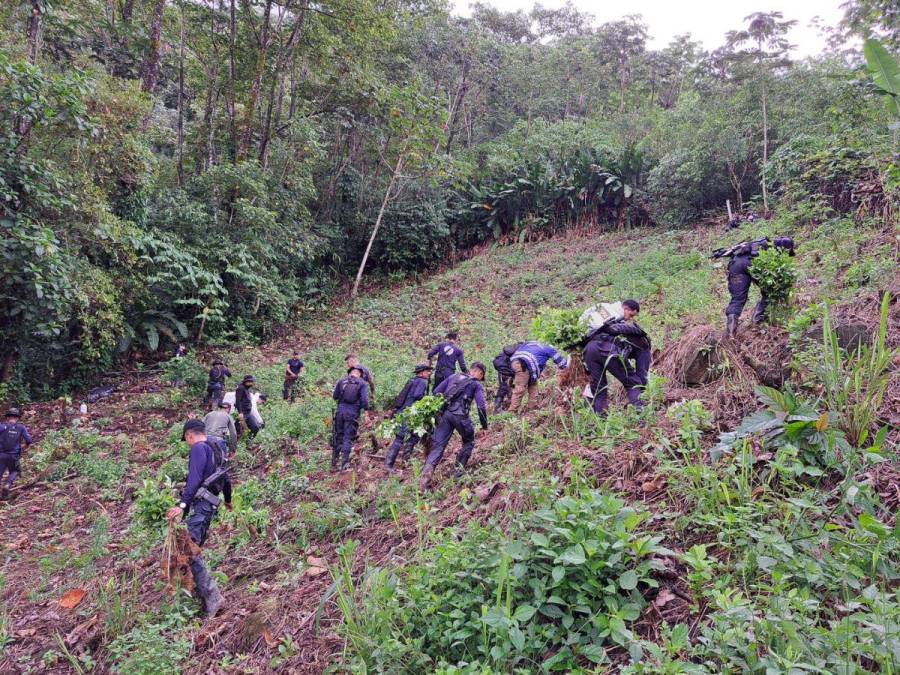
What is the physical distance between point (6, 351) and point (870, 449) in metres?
14.1

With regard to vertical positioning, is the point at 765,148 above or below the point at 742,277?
above

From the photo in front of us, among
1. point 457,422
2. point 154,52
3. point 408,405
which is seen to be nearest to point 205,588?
point 457,422

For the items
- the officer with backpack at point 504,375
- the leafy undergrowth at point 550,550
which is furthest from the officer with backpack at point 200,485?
the officer with backpack at point 504,375

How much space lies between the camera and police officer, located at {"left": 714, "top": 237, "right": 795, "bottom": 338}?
6.26m

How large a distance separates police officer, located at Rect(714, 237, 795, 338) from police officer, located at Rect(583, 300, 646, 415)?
4.67 ft

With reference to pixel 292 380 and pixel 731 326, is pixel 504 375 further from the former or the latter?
pixel 292 380

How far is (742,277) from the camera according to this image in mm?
6469

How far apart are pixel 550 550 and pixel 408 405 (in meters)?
4.59

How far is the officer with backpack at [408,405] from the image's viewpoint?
21.7 ft

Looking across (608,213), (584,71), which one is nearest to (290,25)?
(608,213)

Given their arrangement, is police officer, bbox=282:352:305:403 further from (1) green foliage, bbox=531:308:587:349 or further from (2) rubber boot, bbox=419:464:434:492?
(1) green foliage, bbox=531:308:587:349

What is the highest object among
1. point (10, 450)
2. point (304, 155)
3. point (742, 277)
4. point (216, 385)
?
point (304, 155)

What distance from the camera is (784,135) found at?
1733 centimetres

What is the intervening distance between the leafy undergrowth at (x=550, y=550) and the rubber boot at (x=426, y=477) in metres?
0.10
